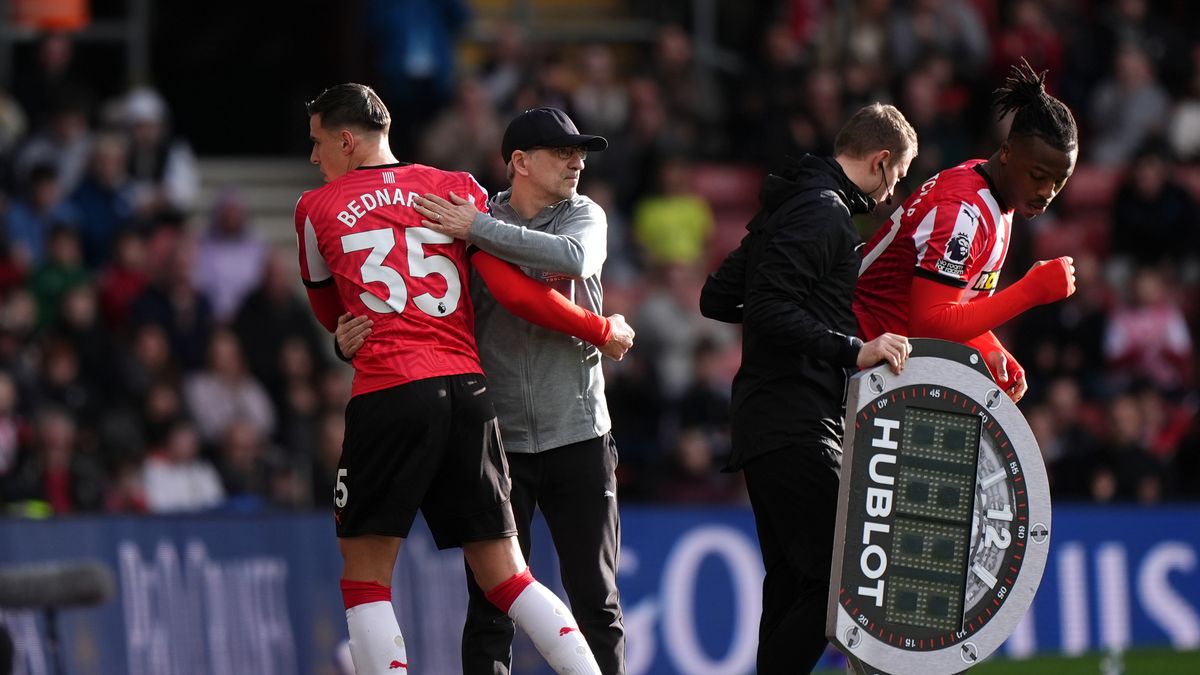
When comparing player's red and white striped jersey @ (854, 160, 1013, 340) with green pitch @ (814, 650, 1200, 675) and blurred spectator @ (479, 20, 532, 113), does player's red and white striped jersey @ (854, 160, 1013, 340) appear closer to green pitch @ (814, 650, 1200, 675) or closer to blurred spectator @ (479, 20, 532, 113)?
green pitch @ (814, 650, 1200, 675)

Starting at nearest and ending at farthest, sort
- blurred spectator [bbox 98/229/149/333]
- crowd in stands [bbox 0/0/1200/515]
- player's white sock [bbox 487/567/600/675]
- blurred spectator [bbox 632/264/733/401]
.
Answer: player's white sock [bbox 487/567/600/675] → crowd in stands [bbox 0/0/1200/515] → blurred spectator [bbox 98/229/149/333] → blurred spectator [bbox 632/264/733/401]

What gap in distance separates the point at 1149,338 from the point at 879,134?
985 centimetres

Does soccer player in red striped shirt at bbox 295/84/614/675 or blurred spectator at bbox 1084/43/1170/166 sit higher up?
blurred spectator at bbox 1084/43/1170/166

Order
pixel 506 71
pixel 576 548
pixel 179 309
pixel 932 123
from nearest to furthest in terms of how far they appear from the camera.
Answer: pixel 576 548 → pixel 179 309 → pixel 506 71 → pixel 932 123

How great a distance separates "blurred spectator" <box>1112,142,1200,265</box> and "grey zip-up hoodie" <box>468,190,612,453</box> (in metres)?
10.8

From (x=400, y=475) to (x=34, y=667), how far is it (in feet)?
14.5

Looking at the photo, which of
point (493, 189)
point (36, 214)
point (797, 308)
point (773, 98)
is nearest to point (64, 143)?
point (36, 214)

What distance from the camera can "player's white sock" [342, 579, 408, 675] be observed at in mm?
6559

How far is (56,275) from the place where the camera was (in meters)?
13.7

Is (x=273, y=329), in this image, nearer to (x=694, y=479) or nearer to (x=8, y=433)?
(x=8, y=433)

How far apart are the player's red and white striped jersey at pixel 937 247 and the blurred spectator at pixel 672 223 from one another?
27.1 ft

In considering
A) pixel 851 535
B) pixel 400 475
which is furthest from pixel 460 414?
pixel 851 535

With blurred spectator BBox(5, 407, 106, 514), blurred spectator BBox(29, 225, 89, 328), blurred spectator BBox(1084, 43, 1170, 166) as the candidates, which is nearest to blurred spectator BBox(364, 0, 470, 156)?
blurred spectator BBox(29, 225, 89, 328)

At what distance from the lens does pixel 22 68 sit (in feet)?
52.8
